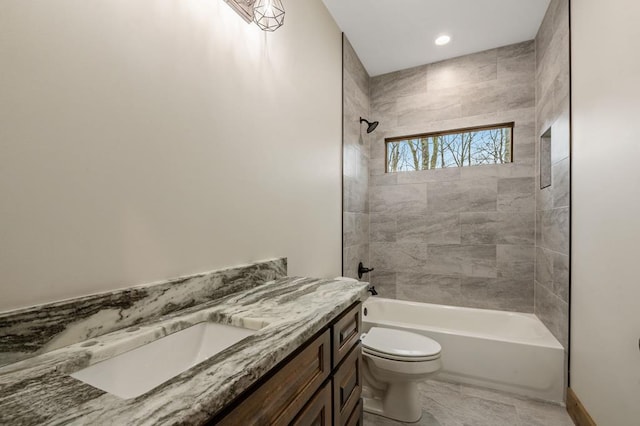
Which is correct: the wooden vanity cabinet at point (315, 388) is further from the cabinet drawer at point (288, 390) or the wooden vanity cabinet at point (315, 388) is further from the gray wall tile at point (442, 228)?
the gray wall tile at point (442, 228)

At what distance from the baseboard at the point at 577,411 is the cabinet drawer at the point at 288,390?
65.7 inches

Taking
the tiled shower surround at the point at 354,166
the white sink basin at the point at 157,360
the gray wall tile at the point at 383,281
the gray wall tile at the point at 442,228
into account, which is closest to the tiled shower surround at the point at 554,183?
the gray wall tile at the point at 442,228

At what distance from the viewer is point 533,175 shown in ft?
8.63

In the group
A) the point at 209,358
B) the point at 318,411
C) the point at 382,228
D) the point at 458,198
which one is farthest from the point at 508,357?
→ the point at 209,358

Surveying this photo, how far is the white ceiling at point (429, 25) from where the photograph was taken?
222 cm

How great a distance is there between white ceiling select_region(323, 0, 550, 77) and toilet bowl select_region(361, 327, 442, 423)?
247 cm

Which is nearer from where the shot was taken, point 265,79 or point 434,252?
point 265,79

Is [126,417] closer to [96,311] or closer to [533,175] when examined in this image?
[96,311]

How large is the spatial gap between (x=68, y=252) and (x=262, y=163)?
0.92 metres

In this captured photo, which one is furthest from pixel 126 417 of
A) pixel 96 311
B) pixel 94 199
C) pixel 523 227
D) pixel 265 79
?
pixel 523 227

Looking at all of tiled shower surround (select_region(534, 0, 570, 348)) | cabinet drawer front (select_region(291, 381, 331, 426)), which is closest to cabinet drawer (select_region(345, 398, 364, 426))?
cabinet drawer front (select_region(291, 381, 331, 426))

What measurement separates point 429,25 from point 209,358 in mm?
2861

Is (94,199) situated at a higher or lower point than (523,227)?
higher

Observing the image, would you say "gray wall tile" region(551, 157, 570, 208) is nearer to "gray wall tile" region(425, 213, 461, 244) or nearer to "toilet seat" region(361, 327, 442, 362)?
"gray wall tile" region(425, 213, 461, 244)
